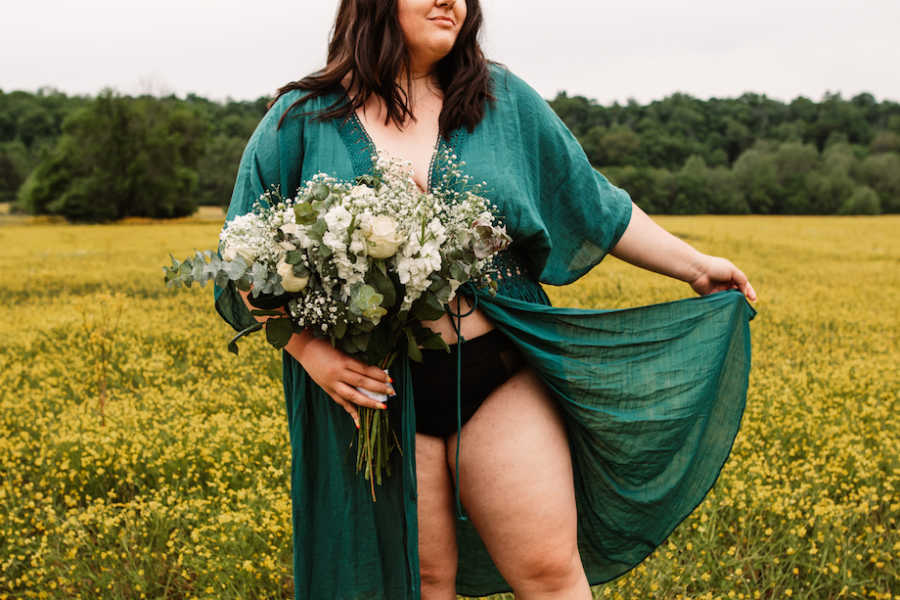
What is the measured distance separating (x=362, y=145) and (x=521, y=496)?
973 mm

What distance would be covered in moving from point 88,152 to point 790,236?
134 ft

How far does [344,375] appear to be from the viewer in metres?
1.79

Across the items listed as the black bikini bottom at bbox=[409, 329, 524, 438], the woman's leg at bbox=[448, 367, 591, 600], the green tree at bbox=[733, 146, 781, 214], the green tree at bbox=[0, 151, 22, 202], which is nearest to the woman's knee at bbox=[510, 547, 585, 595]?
the woman's leg at bbox=[448, 367, 591, 600]

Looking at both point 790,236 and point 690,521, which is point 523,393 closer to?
point 690,521

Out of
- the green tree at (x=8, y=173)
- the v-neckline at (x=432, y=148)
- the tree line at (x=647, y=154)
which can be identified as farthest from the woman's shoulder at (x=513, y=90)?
the green tree at (x=8, y=173)

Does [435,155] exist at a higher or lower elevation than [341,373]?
higher

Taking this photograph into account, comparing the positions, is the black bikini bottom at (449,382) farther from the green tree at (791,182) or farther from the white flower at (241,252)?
the green tree at (791,182)

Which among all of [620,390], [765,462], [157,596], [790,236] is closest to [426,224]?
[620,390]

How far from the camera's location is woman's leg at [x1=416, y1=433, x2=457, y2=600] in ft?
6.50

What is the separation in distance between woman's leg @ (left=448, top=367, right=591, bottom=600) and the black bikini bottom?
0.04m

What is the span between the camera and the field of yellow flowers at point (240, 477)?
125 inches

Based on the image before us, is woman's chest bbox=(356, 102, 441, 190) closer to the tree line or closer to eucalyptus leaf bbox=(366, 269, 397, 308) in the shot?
eucalyptus leaf bbox=(366, 269, 397, 308)

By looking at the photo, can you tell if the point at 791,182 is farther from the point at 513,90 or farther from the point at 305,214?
the point at 305,214

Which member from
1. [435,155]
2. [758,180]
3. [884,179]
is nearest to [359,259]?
[435,155]
